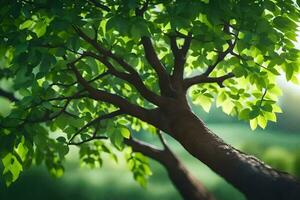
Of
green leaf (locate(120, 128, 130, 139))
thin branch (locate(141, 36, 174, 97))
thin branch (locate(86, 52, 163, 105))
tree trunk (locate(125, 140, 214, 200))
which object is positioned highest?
thin branch (locate(141, 36, 174, 97))

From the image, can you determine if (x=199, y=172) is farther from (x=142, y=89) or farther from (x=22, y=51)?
(x=22, y=51)

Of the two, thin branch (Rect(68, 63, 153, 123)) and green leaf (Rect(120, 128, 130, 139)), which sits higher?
thin branch (Rect(68, 63, 153, 123))

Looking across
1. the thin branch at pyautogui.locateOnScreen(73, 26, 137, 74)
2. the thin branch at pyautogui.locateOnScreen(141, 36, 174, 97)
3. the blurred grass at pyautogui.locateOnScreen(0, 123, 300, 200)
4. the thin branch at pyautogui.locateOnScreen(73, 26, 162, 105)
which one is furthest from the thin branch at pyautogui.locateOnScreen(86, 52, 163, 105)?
the blurred grass at pyautogui.locateOnScreen(0, 123, 300, 200)

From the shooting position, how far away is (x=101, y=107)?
10211 millimetres

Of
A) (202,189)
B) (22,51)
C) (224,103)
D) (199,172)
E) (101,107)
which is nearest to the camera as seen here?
(22,51)

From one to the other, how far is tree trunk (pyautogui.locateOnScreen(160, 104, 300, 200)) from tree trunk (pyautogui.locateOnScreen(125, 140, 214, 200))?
3.06 metres

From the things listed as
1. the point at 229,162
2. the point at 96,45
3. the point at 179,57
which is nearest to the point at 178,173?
the point at 179,57

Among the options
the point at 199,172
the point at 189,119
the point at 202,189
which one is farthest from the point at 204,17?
the point at 199,172

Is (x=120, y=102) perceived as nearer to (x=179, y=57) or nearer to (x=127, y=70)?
(x=127, y=70)

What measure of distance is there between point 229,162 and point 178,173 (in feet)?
13.7

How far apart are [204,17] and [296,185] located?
264 cm

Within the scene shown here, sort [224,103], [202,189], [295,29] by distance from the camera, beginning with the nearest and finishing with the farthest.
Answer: [295,29] < [224,103] < [202,189]

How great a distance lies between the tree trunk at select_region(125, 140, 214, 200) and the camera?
10.8m

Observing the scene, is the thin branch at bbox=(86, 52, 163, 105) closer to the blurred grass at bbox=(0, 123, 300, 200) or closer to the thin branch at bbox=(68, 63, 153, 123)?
the thin branch at bbox=(68, 63, 153, 123)
